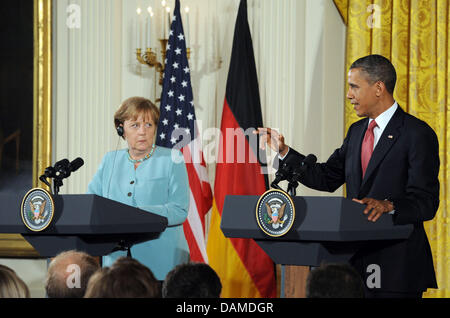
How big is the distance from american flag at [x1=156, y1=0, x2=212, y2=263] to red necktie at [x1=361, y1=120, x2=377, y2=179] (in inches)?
97.3

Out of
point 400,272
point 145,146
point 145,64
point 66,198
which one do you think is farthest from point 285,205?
point 145,64

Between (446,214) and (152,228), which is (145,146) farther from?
(446,214)

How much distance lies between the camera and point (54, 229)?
109 inches

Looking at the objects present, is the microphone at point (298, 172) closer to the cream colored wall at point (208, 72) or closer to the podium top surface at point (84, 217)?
the podium top surface at point (84, 217)

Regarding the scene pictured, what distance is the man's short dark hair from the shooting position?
3166mm

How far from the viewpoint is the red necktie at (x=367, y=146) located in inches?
125

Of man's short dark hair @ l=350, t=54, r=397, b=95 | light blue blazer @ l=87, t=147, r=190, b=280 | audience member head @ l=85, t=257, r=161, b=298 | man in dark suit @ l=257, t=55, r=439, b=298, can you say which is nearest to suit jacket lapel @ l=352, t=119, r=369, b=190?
man in dark suit @ l=257, t=55, r=439, b=298

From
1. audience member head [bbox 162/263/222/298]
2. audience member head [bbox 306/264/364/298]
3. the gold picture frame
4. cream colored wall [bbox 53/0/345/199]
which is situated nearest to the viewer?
audience member head [bbox 306/264/364/298]

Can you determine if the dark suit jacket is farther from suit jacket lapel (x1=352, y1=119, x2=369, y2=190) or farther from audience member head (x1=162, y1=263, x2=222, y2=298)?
audience member head (x1=162, y1=263, x2=222, y2=298)

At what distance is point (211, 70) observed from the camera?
19.0ft

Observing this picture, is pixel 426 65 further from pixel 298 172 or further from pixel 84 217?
pixel 84 217

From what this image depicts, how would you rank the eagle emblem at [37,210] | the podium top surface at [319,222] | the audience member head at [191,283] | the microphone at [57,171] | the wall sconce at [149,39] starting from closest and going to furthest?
the audience member head at [191,283] → the podium top surface at [319,222] → the eagle emblem at [37,210] → the microphone at [57,171] → the wall sconce at [149,39]

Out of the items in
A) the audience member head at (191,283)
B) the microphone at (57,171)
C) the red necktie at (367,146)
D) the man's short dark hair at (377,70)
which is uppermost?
the man's short dark hair at (377,70)

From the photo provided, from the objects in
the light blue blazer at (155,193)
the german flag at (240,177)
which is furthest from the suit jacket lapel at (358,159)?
the german flag at (240,177)
